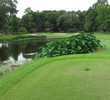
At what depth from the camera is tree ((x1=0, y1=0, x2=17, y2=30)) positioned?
38569 mm

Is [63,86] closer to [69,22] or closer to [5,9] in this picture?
[5,9]

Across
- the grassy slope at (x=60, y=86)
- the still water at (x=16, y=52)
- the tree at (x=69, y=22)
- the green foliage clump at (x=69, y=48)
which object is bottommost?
the still water at (x=16, y=52)

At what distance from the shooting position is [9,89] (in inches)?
134

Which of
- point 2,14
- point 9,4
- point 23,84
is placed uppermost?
point 9,4

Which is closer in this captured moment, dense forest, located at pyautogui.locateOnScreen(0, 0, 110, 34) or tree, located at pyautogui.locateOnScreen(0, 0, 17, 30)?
tree, located at pyautogui.locateOnScreen(0, 0, 17, 30)

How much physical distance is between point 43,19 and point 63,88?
227 ft

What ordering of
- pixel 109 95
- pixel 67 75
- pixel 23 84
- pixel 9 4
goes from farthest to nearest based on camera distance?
pixel 9 4, pixel 67 75, pixel 23 84, pixel 109 95

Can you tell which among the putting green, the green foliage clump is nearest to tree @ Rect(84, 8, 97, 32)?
the green foliage clump

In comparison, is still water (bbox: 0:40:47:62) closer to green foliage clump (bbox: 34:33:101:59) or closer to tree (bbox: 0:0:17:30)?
green foliage clump (bbox: 34:33:101:59)

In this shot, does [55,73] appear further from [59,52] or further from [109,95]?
[59,52]

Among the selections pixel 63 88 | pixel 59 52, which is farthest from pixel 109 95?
pixel 59 52

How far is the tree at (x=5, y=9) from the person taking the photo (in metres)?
38.6

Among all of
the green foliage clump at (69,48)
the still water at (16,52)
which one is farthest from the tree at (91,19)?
the green foliage clump at (69,48)

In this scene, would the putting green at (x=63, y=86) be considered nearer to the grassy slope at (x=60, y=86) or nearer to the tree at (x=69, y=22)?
the grassy slope at (x=60, y=86)
